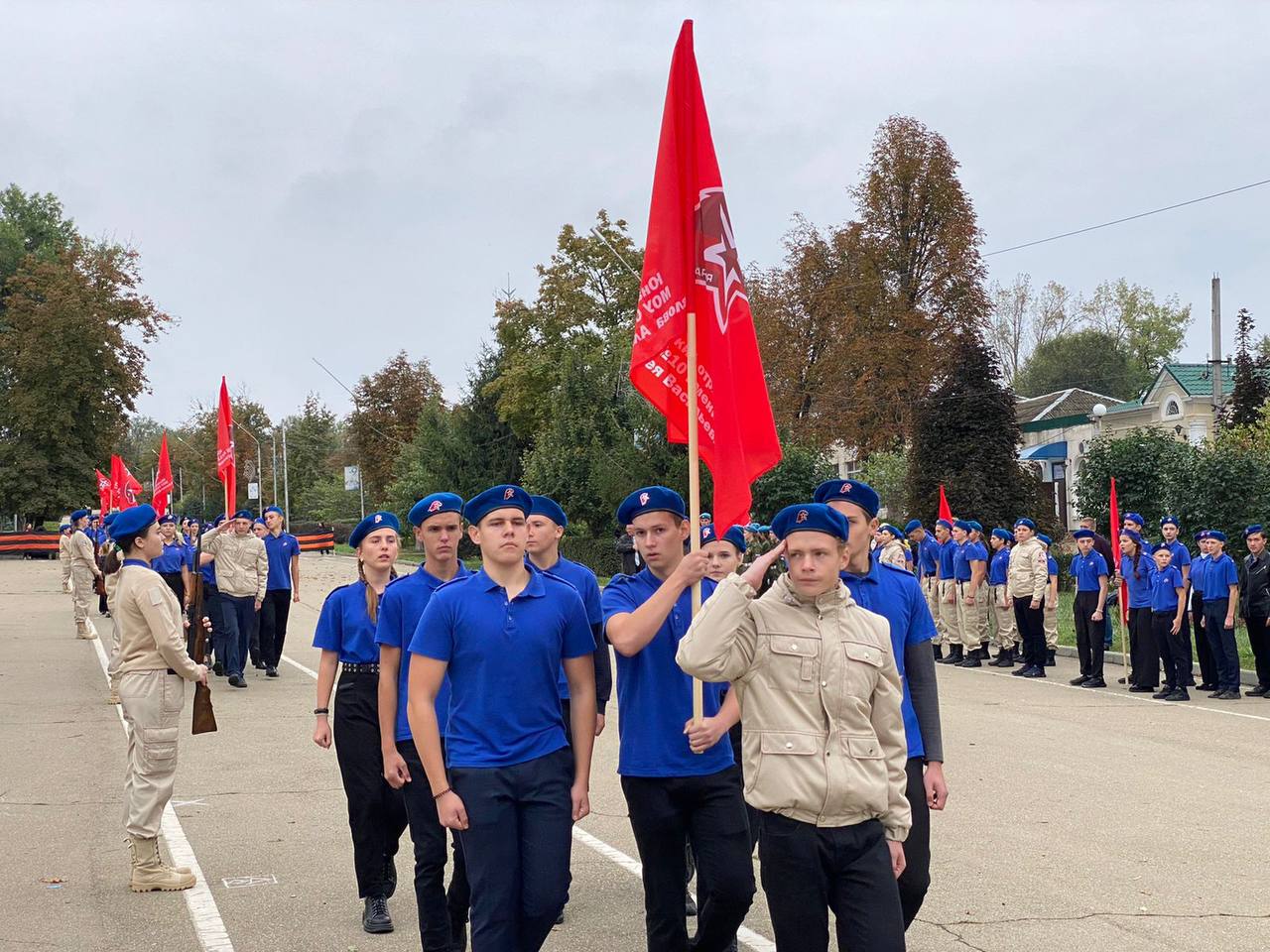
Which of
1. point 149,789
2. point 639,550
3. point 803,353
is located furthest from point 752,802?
point 803,353

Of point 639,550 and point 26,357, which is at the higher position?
point 26,357

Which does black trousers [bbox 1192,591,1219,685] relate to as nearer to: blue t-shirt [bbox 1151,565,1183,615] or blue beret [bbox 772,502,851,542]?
blue t-shirt [bbox 1151,565,1183,615]

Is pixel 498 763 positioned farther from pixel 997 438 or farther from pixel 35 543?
pixel 35 543

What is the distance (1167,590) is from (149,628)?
39.8 ft

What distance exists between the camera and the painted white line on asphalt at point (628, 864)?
5777 millimetres

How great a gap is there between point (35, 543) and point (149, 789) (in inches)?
2096

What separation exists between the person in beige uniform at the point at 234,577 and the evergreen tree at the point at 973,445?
22.9 meters

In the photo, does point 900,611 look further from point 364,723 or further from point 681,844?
point 364,723

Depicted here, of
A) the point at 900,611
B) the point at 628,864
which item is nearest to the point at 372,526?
the point at 628,864

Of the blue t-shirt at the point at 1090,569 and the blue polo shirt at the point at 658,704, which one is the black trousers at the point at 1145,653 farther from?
the blue polo shirt at the point at 658,704

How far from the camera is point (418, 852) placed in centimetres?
529

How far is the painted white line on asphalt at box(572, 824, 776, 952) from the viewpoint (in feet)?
19.0

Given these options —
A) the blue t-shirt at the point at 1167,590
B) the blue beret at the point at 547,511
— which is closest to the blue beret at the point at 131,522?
the blue beret at the point at 547,511

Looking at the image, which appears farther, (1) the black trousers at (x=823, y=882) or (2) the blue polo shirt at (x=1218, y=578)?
(2) the blue polo shirt at (x=1218, y=578)
